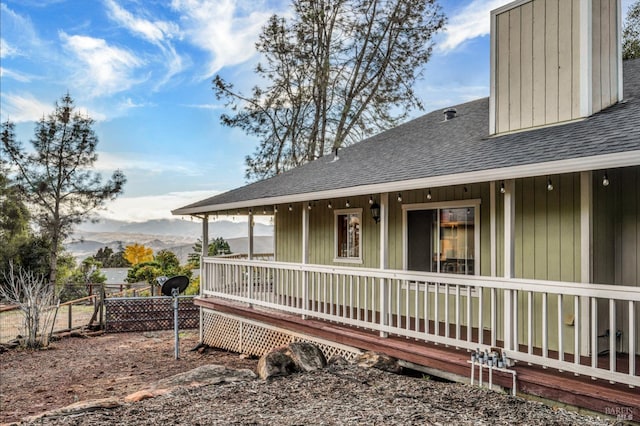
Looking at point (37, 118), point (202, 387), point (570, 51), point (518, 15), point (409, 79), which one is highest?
point (409, 79)

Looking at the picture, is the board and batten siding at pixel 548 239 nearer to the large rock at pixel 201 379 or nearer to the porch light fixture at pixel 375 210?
the porch light fixture at pixel 375 210

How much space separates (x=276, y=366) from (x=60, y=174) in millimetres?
18151

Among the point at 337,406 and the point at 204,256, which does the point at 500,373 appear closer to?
the point at 337,406

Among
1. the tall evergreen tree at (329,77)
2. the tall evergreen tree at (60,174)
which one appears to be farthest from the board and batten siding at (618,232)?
the tall evergreen tree at (60,174)

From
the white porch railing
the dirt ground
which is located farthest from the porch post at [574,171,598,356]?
the dirt ground

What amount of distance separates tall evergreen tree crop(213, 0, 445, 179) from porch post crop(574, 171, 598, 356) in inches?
663

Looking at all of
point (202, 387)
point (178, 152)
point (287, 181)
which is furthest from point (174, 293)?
point (178, 152)

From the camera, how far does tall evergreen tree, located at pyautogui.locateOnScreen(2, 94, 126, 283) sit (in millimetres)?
19391

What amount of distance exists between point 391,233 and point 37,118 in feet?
60.7

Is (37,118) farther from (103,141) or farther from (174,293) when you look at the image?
(174,293)

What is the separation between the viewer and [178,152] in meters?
27.2

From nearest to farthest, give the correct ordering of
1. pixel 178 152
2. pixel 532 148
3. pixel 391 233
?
pixel 532 148, pixel 391 233, pixel 178 152

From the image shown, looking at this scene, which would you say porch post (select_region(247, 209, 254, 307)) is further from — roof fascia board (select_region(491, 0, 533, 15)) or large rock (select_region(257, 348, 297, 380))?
roof fascia board (select_region(491, 0, 533, 15))

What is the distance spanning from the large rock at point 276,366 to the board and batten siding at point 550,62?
4579mm
